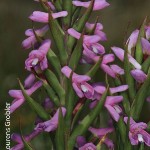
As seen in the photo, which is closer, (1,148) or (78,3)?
(78,3)

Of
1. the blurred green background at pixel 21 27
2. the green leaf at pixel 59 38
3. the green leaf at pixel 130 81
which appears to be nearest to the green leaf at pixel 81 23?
the green leaf at pixel 59 38

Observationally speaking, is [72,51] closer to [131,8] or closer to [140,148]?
[140,148]

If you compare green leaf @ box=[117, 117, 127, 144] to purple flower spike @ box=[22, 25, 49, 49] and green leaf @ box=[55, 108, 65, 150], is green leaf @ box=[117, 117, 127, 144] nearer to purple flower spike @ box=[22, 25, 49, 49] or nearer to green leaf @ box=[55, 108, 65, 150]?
green leaf @ box=[55, 108, 65, 150]

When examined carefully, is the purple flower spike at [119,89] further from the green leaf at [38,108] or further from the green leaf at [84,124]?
the green leaf at [38,108]

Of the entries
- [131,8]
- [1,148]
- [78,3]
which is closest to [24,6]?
[131,8]

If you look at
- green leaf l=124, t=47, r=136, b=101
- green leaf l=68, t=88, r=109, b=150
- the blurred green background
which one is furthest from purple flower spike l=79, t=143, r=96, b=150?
the blurred green background

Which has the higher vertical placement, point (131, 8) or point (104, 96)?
point (104, 96)
